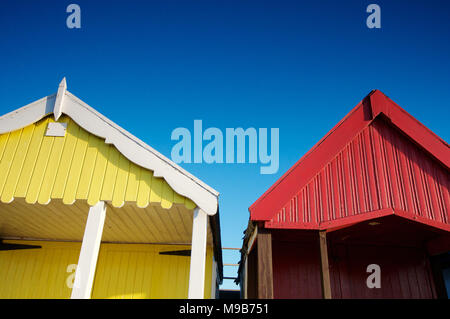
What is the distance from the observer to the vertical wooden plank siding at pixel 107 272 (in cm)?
811

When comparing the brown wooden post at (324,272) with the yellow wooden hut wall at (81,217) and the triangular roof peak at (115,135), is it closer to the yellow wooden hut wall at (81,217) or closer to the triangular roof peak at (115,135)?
the triangular roof peak at (115,135)

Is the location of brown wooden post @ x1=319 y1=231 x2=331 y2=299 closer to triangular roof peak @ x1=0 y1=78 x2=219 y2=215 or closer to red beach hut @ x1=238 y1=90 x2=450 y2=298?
red beach hut @ x1=238 y1=90 x2=450 y2=298

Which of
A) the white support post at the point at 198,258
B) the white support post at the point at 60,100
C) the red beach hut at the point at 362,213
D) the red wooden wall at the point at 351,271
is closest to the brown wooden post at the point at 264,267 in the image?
the red beach hut at the point at 362,213

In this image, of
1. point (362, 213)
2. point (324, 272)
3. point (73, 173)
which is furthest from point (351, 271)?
point (73, 173)

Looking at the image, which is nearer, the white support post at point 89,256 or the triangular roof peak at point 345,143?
the white support post at point 89,256

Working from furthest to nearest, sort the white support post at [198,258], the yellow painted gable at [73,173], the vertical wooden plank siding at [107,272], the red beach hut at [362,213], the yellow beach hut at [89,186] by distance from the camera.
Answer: the vertical wooden plank siding at [107,272] < the red beach hut at [362,213] < the yellow painted gable at [73,173] < the yellow beach hut at [89,186] < the white support post at [198,258]

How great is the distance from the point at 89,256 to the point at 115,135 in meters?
1.97

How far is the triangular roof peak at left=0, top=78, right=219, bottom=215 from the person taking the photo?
17.1ft

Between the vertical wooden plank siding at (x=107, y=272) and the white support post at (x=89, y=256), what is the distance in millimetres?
3391

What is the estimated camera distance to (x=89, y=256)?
4.95m

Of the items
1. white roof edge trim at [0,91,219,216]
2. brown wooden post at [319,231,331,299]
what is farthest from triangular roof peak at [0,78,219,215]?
brown wooden post at [319,231,331,299]

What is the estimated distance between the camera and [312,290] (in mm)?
6871

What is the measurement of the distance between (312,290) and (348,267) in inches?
38.7
